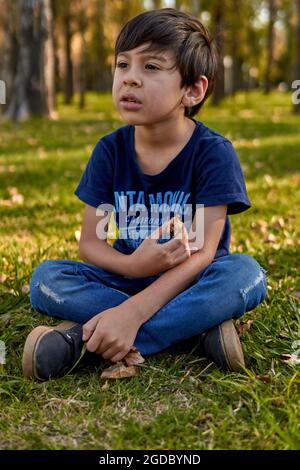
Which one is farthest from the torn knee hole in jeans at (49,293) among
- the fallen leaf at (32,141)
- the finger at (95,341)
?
the fallen leaf at (32,141)

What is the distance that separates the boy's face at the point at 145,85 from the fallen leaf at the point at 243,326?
2.90ft

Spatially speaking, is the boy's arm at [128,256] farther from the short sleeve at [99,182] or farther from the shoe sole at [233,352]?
the shoe sole at [233,352]

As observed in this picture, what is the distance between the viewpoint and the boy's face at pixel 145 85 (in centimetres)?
264

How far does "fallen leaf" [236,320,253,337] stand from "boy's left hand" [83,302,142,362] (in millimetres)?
465

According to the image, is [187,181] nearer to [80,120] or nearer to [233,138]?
[233,138]

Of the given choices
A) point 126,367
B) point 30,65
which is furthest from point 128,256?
point 30,65

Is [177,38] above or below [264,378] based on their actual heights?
above

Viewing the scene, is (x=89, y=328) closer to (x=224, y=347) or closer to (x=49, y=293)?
(x=49, y=293)

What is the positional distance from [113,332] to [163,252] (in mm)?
346

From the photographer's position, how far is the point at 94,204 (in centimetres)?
292

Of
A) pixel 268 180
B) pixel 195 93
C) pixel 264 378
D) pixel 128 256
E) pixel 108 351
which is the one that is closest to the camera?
pixel 264 378

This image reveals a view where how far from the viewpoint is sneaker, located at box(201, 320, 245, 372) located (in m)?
2.46

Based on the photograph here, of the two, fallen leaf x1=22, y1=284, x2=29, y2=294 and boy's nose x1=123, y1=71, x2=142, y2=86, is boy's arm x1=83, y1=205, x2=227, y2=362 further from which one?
fallen leaf x1=22, y1=284, x2=29, y2=294

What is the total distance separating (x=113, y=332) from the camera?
2.47 metres
